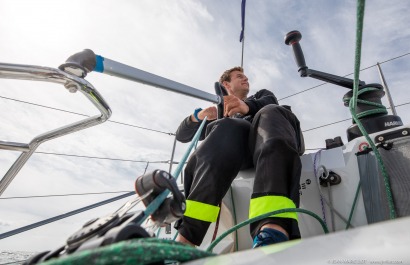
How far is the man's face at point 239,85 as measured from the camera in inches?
72.4

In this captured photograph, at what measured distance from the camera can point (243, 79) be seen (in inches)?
73.8

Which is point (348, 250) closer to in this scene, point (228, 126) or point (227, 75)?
point (228, 126)

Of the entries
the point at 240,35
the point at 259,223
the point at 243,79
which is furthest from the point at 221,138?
the point at 240,35

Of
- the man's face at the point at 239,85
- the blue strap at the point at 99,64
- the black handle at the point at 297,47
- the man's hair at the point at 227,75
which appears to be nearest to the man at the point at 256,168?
the black handle at the point at 297,47

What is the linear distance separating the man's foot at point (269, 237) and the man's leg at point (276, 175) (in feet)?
0.05

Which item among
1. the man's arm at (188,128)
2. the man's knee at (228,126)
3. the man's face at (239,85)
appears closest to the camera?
the man's knee at (228,126)

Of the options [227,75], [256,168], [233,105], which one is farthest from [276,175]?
[227,75]

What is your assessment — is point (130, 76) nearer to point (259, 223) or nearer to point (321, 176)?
point (259, 223)

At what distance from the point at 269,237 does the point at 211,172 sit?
1.11 ft

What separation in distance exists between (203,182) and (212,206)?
3.2 inches

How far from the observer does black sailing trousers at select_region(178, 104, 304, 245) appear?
0.77 m

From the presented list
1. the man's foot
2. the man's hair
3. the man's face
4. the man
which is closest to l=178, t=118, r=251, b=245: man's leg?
the man

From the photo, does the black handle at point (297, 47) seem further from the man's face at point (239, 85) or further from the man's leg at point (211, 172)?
the man's face at point (239, 85)

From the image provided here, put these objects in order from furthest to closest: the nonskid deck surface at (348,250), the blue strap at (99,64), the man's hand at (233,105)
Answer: the man's hand at (233,105) → the blue strap at (99,64) → the nonskid deck surface at (348,250)
